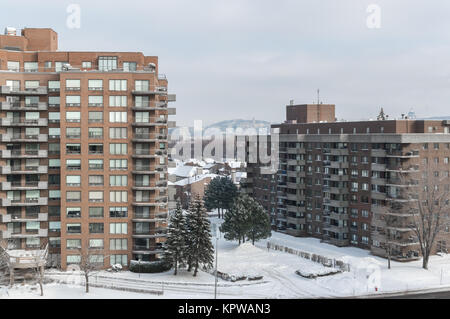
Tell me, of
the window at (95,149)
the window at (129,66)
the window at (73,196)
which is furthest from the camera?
the window at (129,66)

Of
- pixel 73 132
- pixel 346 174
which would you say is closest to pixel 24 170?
pixel 73 132

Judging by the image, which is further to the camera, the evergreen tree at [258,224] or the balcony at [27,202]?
the evergreen tree at [258,224]

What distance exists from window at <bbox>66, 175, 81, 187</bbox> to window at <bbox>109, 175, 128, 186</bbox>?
3997 mm

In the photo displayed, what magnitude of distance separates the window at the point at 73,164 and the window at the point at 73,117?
5089mm

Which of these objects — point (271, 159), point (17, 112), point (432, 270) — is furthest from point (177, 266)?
point (271, 159)

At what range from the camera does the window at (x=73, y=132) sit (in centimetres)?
6344

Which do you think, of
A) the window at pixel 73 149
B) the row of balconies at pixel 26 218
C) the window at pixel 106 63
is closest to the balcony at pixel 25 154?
the window at pixel 73 149

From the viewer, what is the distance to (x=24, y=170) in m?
64.2

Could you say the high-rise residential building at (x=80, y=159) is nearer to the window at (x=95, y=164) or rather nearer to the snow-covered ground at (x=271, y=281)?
the window at (x=95, y=164)

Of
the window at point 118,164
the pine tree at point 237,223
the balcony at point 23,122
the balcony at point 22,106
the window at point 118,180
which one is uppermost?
the balcony at point 22,106

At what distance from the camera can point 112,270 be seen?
2505 inches

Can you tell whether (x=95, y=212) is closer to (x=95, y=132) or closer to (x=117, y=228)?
(x=117, y=228)

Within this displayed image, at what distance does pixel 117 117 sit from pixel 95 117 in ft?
9.00

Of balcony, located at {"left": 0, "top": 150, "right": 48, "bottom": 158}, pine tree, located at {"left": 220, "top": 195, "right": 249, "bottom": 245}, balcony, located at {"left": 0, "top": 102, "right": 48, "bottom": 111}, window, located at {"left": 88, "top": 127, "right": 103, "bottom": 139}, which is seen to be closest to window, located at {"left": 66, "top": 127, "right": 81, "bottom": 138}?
window, located at {"left": 88, "top": 127, "right": 103, "bottom": 139}
